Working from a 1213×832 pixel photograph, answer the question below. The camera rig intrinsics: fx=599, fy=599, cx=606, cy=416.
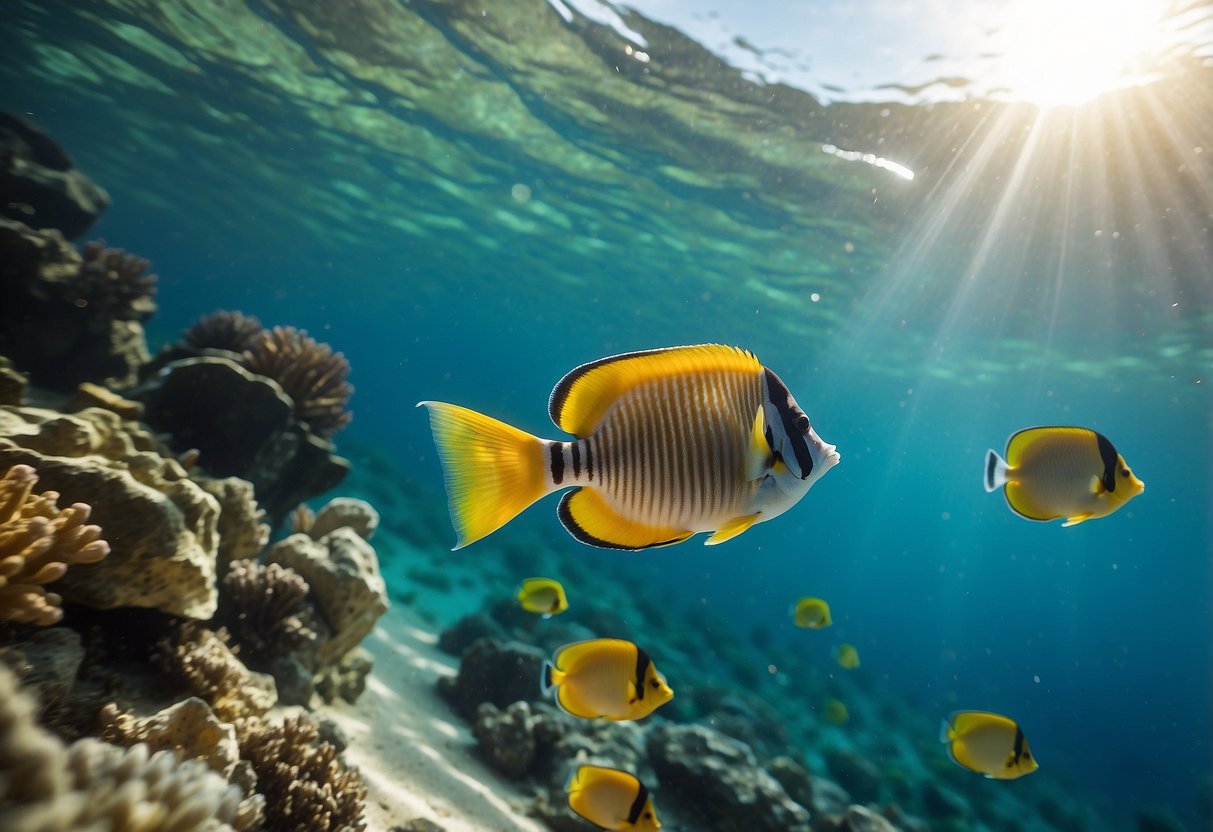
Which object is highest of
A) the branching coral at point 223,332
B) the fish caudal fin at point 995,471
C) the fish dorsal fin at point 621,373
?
the fish caudal fin at point 995,471

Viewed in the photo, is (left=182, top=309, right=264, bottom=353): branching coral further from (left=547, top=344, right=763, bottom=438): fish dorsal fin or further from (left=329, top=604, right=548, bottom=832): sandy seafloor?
(left=547, top=344, right=763, bottom=438): fish dorsal fin

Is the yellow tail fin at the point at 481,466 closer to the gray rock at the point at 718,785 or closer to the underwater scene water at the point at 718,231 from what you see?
the underwater scene water at the point at 718,231

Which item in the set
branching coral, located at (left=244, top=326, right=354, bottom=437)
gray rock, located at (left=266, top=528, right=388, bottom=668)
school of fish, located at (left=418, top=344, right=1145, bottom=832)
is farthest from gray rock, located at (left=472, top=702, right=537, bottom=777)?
school of fish, located at (left=418, top=344, right=1145, bottom=832)

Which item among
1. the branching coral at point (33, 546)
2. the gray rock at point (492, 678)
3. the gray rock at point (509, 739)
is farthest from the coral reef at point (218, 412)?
the gray rock at point (492, 678)

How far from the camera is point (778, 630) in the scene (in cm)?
3672

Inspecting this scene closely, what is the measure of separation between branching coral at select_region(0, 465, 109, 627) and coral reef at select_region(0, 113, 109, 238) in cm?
769

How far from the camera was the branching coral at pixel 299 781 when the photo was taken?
124 inches

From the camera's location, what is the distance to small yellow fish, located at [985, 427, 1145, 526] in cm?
310

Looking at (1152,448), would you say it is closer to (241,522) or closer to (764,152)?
(764,152)

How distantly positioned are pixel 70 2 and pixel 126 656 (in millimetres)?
21195

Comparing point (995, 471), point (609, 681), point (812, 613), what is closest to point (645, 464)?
point (609, 681)

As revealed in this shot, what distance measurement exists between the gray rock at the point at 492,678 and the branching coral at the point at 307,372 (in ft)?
11.4

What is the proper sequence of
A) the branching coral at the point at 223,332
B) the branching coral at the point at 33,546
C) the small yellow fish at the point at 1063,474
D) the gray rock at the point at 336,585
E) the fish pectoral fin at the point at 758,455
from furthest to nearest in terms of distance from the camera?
the branching coral at the point at 223,332 < the gray rock at the point at 336,585 < the small yellow fish at the point at 1063,474 < the branching coral at the point at 33,546 < the fish pectoral fin at the point at 758,455

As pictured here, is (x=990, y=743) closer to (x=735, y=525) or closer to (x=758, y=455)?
(x=735, y=525)
